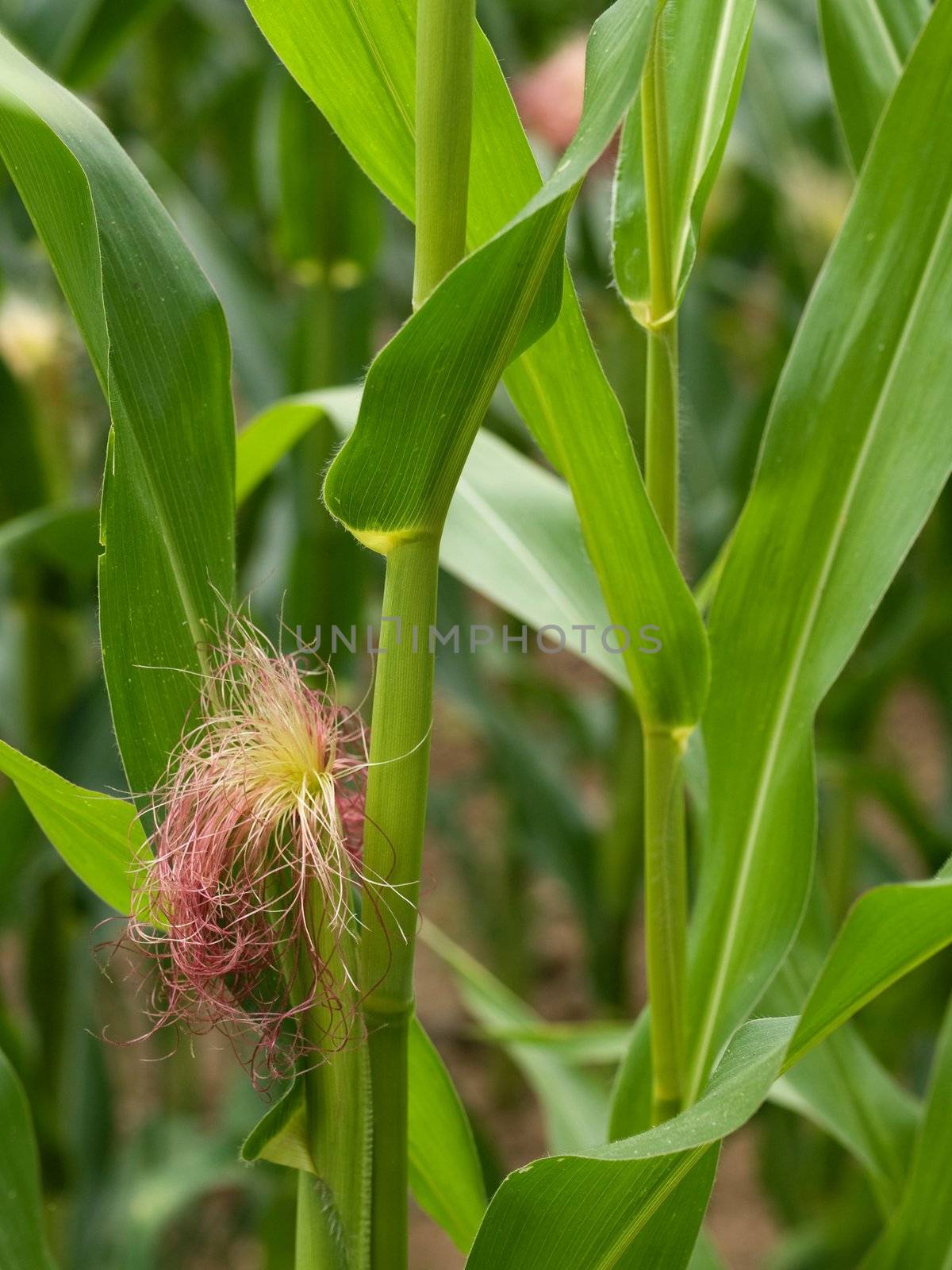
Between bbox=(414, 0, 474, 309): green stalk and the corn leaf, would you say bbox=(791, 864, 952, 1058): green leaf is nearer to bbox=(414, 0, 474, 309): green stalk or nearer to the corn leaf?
the corn leaf

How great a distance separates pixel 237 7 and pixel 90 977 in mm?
1100

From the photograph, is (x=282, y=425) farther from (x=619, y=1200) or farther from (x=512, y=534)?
(x=619, y=1200)

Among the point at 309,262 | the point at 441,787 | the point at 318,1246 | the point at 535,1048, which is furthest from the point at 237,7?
the point at 318,1246

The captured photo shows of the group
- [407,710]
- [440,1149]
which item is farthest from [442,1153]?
[407,710]

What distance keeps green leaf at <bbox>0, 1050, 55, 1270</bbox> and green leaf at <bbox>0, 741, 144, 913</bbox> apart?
10 centimetres

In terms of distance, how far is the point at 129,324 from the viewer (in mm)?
393

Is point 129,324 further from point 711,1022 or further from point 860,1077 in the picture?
point 860,1077

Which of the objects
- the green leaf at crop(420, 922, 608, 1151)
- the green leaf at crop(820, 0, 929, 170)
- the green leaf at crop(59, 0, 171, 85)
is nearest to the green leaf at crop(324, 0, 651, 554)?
the green leaf at crop(820, 0, 929, 170)

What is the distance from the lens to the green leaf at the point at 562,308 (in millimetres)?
408

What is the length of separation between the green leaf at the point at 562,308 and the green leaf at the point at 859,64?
207mm

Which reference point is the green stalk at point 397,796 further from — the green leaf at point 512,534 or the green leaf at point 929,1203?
the green leaf at point 929,1203

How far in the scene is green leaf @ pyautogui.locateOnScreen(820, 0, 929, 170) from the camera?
0.54m

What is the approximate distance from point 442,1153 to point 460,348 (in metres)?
0.33

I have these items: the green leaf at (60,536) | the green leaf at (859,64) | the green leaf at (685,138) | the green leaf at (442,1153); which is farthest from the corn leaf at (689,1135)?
the green leaf at (60,536)
